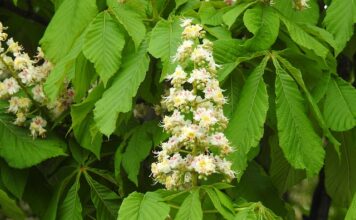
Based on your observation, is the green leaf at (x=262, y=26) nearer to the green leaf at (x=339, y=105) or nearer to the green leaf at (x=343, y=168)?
the green leaf at (x=339, y=105)

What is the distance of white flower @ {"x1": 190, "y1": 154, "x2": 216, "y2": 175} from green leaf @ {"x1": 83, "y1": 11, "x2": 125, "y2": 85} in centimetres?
53

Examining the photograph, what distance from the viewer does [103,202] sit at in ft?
9.59

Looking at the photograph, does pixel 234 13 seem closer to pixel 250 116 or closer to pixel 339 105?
pixel 250 116

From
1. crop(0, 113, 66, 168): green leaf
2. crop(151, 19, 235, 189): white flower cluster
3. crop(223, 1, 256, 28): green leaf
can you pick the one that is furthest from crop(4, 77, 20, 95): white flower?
crop(151, 19, 235, 189): white flower cluster

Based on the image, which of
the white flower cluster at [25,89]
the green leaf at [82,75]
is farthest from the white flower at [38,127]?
the green leaf at [82,75]

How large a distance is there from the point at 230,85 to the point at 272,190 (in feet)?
2.30

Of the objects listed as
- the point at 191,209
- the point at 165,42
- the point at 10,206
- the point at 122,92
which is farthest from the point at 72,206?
the point at 191,209

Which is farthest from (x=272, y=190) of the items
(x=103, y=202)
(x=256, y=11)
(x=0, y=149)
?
(x=0, y=149)

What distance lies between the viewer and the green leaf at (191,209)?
185 cm

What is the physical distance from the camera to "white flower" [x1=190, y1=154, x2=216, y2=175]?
75.7 inches

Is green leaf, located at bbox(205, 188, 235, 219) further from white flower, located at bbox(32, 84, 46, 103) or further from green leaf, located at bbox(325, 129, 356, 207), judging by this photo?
white flower, located at bbox(32, 84, 46, 103)

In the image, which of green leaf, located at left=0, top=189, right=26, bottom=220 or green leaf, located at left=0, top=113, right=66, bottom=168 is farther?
green leaf, located at left=0, top=113, right=66, bottom=168

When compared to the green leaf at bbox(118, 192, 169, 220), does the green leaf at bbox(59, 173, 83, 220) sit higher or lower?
lower

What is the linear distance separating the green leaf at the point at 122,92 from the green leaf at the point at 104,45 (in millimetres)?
37
